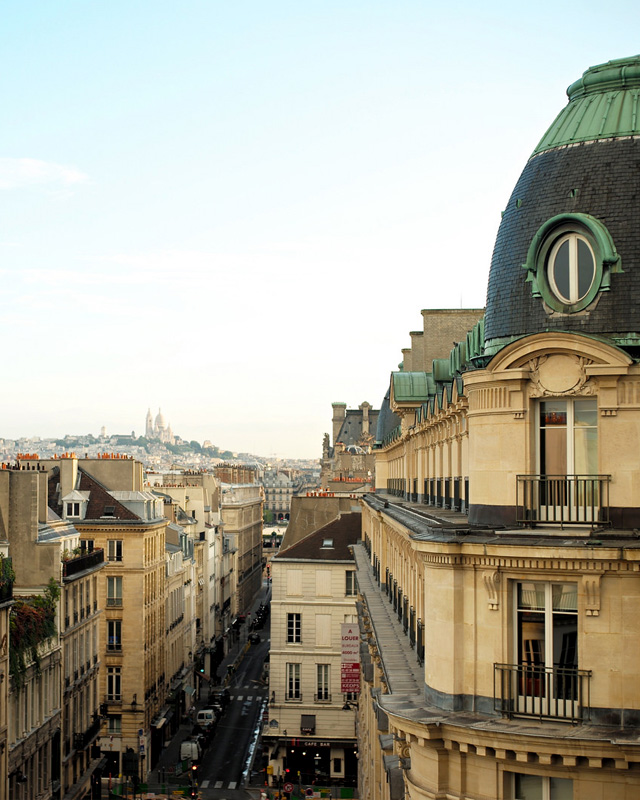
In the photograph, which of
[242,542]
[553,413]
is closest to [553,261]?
[553,413]

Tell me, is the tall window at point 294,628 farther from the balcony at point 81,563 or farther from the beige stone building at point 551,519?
the beige stone building at point 551,519

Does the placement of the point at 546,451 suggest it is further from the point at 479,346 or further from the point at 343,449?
the point at 343,449

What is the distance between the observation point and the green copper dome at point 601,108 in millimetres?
18438

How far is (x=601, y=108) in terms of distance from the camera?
18.8 m

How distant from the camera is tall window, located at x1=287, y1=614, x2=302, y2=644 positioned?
67.7 m

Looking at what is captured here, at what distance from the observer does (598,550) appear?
16.4 metres

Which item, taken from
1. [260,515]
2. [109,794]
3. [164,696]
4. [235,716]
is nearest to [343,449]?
[260,515]

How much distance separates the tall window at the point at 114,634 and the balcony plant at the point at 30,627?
1738 centimetres

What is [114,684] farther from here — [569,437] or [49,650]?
[569,437]

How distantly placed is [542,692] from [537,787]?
4.73ft

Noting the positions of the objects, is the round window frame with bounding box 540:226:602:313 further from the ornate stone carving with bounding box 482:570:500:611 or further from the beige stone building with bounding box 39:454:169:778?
the beige stone building with bounding box 39:454:169:778

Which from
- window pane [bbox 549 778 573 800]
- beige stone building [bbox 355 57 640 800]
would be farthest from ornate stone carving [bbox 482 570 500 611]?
window pane [bbox 549 778 573 800]

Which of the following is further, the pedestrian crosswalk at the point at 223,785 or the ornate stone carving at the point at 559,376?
the pedestrian crosswalk at the point at 223,785

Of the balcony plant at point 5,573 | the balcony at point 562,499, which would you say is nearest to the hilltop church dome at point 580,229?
the balcony at point 562,499
